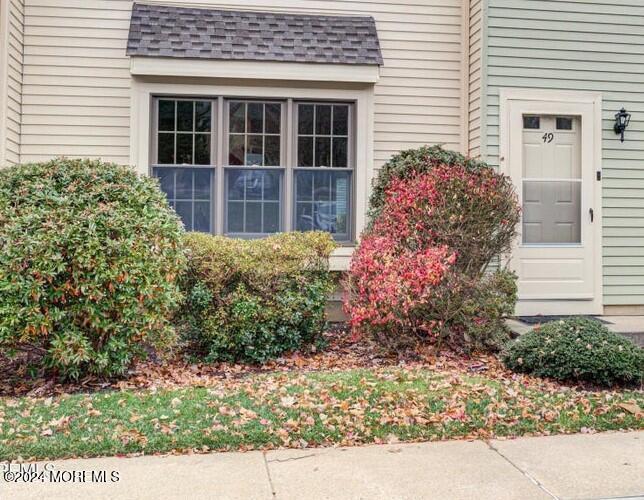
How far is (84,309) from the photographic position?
4855mm

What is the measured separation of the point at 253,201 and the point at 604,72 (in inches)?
187

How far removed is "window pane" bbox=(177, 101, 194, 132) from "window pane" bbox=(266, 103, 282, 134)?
0.95m

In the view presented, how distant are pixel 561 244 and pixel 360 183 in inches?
104

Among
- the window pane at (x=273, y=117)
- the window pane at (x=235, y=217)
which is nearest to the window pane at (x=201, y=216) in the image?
the window pane at (x=235, y=217)

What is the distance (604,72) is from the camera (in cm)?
772

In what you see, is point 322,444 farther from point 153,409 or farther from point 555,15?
point 555,15

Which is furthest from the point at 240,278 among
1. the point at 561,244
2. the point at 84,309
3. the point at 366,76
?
the point at 561,244

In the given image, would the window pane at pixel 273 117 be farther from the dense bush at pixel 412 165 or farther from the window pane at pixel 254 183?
the dense bush at pixel 412 165

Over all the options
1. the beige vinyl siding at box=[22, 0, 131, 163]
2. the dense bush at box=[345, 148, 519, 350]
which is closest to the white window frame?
the beige vinyl siding at box=[22, 0, 131, 163]

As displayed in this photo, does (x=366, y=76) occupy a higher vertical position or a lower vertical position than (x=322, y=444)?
higher

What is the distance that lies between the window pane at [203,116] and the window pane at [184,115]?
0.24 ft

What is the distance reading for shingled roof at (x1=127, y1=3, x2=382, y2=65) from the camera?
23.9 ft

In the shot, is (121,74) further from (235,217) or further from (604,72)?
(604,72)

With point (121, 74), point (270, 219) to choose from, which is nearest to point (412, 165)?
point (270, 219)
